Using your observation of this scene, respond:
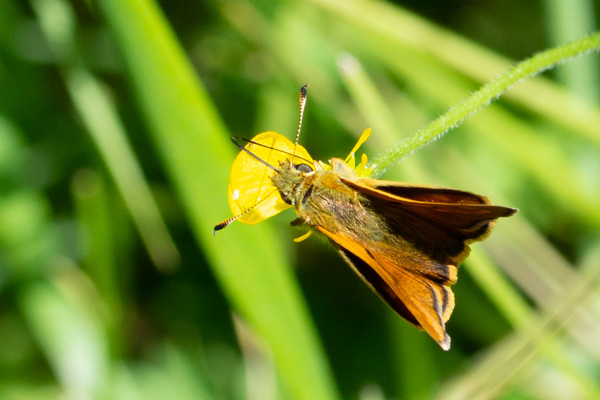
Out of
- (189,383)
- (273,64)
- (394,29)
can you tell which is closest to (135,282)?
(189,383)

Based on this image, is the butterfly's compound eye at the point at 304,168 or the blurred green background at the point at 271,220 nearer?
the butterfly's compound eye at the point at 304,168

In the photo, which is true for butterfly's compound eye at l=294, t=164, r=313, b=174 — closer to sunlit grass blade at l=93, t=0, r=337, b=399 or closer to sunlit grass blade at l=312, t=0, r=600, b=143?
sunlit grass blade at l=93, t=0, r=337, b=399

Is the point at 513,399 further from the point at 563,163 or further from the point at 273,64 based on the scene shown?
the point at 273,64

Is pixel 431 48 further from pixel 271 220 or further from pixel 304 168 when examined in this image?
pixel 304 168

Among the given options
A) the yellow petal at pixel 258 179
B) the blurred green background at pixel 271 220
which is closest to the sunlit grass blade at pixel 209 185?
the blurred green background at pixel 271 220

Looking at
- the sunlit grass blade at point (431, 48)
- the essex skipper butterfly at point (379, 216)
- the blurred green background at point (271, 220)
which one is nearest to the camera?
the essex skipper butterfly at point (379, 216)

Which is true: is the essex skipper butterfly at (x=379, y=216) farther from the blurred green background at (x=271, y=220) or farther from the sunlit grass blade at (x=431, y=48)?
the sunlit grass blade at (x=431, y=48)

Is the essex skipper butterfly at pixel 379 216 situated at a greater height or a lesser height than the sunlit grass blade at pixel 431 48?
lesser

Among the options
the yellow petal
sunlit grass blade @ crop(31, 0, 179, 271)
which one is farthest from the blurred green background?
the yellow petal
